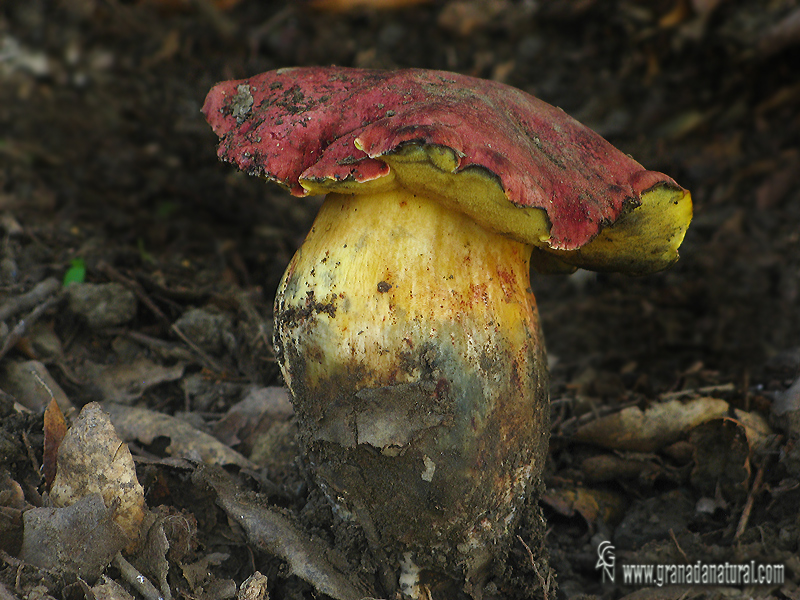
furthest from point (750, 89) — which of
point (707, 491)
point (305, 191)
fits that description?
point (305, 191)

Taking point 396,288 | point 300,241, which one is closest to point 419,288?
point 396,288

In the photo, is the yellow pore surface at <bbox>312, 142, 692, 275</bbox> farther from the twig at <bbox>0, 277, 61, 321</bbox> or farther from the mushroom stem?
the twig at <bbox>0, 277, 61, 321</bbox>

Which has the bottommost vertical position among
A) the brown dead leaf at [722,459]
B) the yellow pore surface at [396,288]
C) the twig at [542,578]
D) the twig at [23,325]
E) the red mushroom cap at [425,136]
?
the twig at [542,578]

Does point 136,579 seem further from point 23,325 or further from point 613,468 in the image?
point 613,468

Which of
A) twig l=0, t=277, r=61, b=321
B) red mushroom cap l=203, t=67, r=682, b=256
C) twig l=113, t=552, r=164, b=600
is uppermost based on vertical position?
red mushroom cap l=203, t=67, r=682, b=256

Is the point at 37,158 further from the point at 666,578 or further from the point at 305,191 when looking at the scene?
the point at 666,578

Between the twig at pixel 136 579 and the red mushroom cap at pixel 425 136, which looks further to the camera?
the twig at pixel 136 579

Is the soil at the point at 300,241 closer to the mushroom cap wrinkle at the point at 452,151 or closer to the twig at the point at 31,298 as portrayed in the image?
the twig at the point at 31,298

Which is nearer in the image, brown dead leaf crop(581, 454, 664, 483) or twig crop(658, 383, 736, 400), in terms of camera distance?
brown dead leaf crop(581, 454, 664, 483)

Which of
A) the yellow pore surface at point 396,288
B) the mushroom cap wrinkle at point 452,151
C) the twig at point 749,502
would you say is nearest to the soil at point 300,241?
the twig at point 749,502

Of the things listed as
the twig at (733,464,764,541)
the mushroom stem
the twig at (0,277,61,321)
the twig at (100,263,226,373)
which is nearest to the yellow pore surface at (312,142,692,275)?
the mushroom stem
